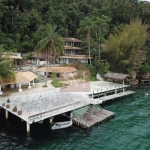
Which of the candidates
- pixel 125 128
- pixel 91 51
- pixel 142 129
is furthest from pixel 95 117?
pixel 91 51

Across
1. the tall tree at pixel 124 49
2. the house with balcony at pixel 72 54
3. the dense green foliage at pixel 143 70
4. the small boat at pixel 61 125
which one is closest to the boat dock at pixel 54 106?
the small boat at pixel 61 125

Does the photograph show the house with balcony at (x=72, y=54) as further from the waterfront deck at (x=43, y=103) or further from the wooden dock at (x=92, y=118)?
the wooden dock at (x=92, y=118)

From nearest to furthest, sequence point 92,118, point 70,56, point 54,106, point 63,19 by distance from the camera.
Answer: point 54,106, point 92,118, point 70,56, point 63,19

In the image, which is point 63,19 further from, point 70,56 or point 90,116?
point 90,116

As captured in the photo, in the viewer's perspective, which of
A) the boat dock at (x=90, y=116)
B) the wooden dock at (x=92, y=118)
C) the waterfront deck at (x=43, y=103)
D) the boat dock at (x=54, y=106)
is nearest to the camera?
the waterfront deck at (x=43, y=103)

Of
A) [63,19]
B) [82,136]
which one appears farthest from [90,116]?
[63,19]

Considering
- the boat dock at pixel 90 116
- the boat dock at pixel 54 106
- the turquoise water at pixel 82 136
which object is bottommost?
the turquoise water at pixel 82 136

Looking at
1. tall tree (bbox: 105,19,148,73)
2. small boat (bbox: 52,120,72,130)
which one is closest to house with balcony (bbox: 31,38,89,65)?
tall tree (bbox: 105,19,148,73)
